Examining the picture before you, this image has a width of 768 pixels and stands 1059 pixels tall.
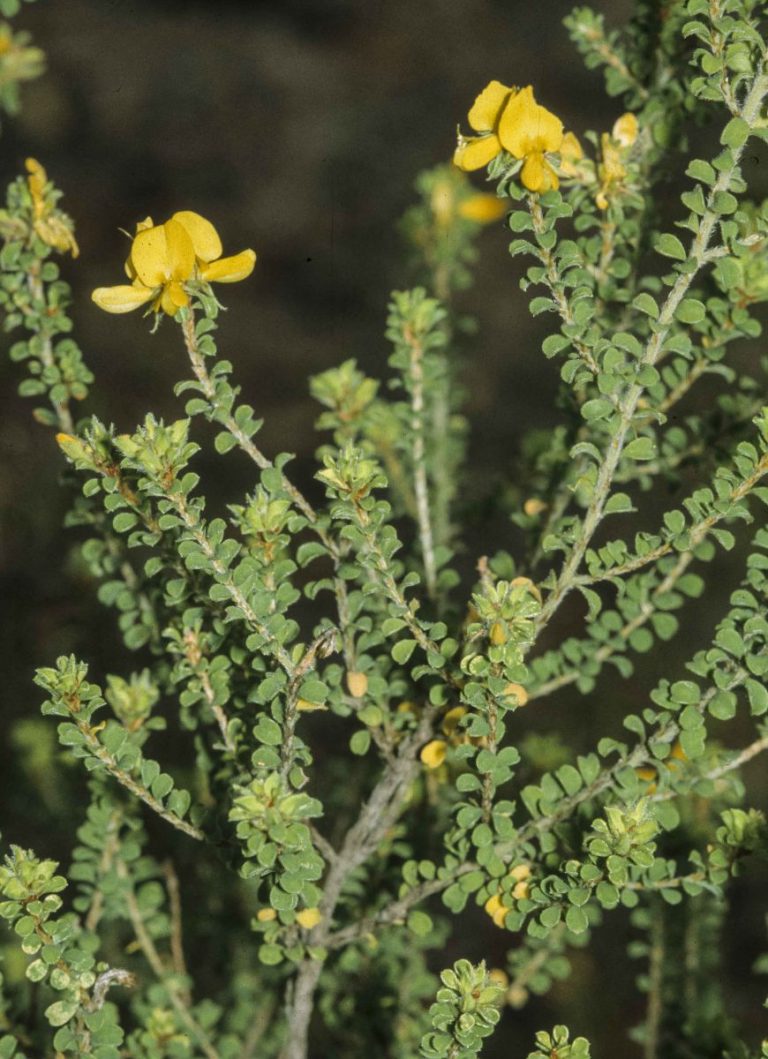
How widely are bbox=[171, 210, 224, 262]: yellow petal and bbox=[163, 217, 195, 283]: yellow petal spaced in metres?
0.02

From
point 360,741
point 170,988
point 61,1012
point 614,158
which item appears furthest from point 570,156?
point 170,988

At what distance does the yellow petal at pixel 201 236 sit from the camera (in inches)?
40.9

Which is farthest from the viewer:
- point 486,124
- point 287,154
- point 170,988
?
point 287,154

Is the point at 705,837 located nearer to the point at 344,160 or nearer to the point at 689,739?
the point at 689,739

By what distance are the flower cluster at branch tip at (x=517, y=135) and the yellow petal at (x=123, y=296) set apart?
12.7 inches

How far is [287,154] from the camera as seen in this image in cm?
518

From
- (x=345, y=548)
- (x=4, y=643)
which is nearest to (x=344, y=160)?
(x=4, y=643)

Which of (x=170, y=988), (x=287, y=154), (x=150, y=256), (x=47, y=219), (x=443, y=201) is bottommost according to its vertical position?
(x=170, y=988)

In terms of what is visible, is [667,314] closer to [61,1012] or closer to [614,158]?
[614,158]

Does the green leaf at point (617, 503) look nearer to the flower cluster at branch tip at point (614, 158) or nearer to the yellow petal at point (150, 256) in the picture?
the flower cluster at branch tip at point (614, 158)

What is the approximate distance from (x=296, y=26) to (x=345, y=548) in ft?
15.8

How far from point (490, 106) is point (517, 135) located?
0.05 meters

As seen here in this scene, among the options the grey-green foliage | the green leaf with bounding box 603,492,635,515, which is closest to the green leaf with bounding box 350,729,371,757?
the grey-green foliage

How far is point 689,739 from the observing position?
1065mm
